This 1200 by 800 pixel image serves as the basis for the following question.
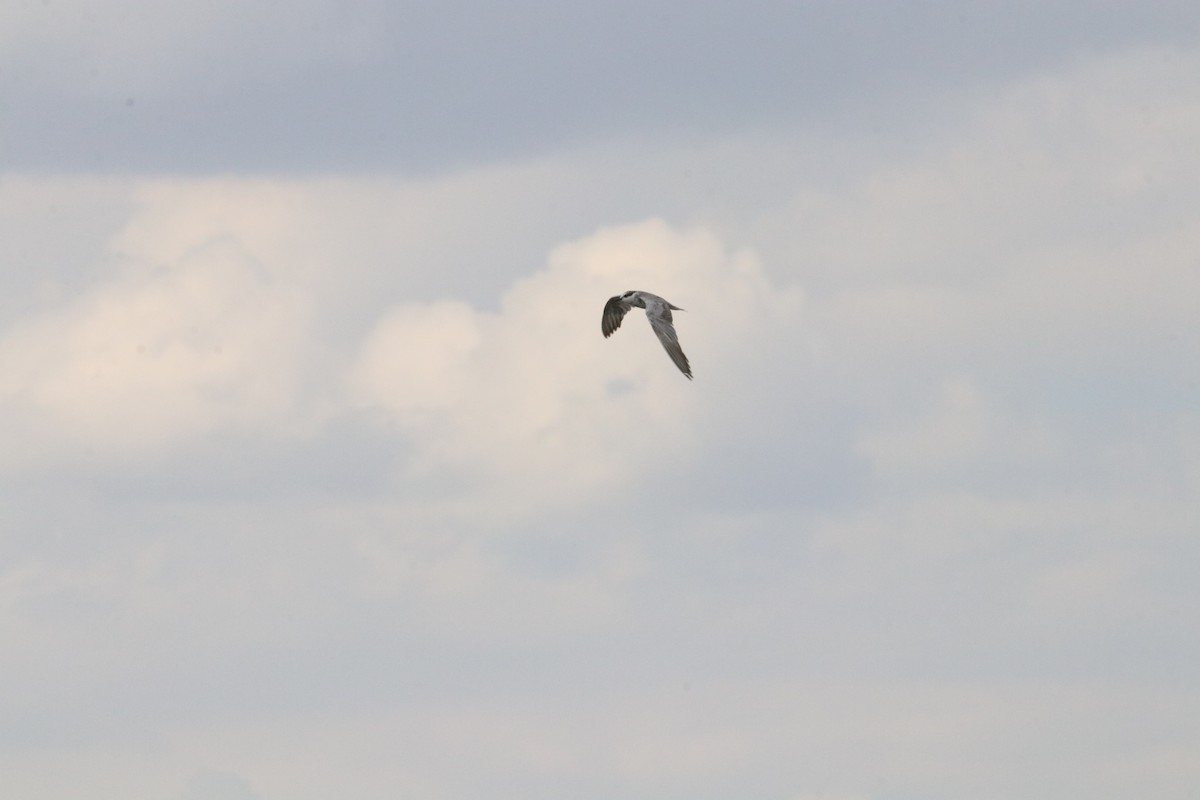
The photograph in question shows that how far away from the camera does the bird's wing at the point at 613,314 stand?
160 m

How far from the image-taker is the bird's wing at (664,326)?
501 ft

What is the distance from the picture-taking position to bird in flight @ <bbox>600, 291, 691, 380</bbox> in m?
152

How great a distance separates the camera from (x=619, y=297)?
16000 cm

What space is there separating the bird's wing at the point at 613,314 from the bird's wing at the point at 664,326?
3939 mm

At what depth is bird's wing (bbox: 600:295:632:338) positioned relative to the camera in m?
160

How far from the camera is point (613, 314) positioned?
16150 cm

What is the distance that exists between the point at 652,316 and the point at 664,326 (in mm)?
1116

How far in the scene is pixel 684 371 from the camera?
147m

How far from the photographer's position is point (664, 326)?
508 feet

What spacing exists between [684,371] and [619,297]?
13.6m

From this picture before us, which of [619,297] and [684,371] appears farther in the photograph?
[619,297]

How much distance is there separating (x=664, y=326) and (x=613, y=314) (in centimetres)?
702

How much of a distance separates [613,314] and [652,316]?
6.00m
